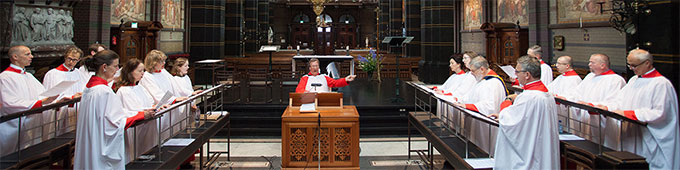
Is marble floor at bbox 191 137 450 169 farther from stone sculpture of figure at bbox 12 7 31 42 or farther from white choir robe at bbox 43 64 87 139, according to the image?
stone sculpture of figure at bbox 12 7 31 42

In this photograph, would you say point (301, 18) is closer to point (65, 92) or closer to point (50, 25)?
point (50, 25)

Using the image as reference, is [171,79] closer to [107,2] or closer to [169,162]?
[169,162]

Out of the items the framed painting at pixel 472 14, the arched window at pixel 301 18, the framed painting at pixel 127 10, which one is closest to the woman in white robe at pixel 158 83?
the framed painting at pixel 127 10

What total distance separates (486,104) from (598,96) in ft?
5.07

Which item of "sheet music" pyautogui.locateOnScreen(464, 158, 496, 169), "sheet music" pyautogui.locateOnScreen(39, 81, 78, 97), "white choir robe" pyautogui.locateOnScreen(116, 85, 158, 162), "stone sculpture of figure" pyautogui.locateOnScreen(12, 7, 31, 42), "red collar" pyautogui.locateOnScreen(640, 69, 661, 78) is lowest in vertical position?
"sheet music" pyautogui.locateOnScreen(464, 158, 496, 169)

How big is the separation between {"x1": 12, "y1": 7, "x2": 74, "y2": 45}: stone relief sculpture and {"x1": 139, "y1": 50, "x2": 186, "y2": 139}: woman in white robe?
11.0 feet

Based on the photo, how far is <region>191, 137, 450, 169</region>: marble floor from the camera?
6281 millimetres

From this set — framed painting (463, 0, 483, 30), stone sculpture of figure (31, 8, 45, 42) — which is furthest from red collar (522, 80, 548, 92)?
framed painting (463, 0, 483, 30)

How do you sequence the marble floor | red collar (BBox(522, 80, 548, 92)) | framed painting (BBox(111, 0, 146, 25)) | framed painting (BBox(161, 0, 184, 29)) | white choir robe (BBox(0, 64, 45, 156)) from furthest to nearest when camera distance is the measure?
framed painting (BBox(161, 0, 184, 29)) < framed painting (BBox(111, 0, 146, 25)) < the marble floor < white choir robe (BBox(0, 64, 45, 156)) < red collar (BBox(522, 80, 548, 92))

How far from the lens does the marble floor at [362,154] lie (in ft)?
20.6

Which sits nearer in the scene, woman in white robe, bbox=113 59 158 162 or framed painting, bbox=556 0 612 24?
woman in white robe, bbox=113 59 158 162

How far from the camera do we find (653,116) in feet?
13.3

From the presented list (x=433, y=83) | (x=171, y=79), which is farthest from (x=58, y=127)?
(x=433, y=83)

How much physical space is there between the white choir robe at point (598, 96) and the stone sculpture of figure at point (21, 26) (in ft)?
29.4
